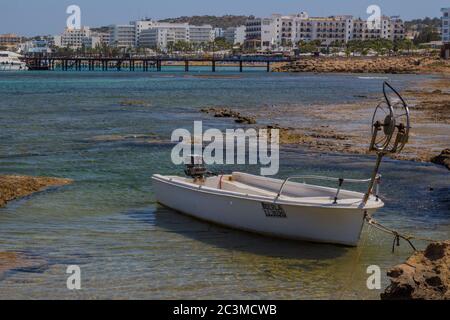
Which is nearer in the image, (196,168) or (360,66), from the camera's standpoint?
(196,168)

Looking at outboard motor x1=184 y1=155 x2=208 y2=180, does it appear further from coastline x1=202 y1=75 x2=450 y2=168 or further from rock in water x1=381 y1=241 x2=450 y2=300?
coastline x1=202 y1=75 x2=450 y2=168

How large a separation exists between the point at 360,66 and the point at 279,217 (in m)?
151

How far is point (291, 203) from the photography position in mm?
14898

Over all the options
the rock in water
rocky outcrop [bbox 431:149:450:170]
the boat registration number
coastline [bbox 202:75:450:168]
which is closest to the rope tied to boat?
the boat registration number

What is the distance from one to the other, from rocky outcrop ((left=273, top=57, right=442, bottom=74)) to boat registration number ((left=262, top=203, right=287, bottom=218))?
130m

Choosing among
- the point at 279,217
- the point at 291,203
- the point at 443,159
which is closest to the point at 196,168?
the point at 279,217

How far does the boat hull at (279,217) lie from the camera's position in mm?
14578

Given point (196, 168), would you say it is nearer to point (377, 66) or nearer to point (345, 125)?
point (345, 125)

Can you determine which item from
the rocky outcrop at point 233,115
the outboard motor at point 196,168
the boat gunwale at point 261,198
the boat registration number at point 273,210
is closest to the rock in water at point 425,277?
the boat gunwale at point 261,198

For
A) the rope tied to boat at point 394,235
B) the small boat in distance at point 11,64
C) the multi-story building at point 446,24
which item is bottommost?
the small boat in distance at point 11,64

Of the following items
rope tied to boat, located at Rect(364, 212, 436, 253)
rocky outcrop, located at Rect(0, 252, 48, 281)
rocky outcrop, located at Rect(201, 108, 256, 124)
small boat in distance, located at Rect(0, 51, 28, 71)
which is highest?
rope tied to boat, located at Rect(364, 212, 436, 253)

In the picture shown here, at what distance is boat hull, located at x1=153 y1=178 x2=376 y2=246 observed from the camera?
14.6m

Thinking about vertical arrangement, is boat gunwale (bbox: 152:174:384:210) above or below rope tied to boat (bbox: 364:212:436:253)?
above

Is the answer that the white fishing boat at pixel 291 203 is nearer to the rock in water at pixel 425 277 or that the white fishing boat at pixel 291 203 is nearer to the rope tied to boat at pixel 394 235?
the rope tied to boat at pixel 394 235
